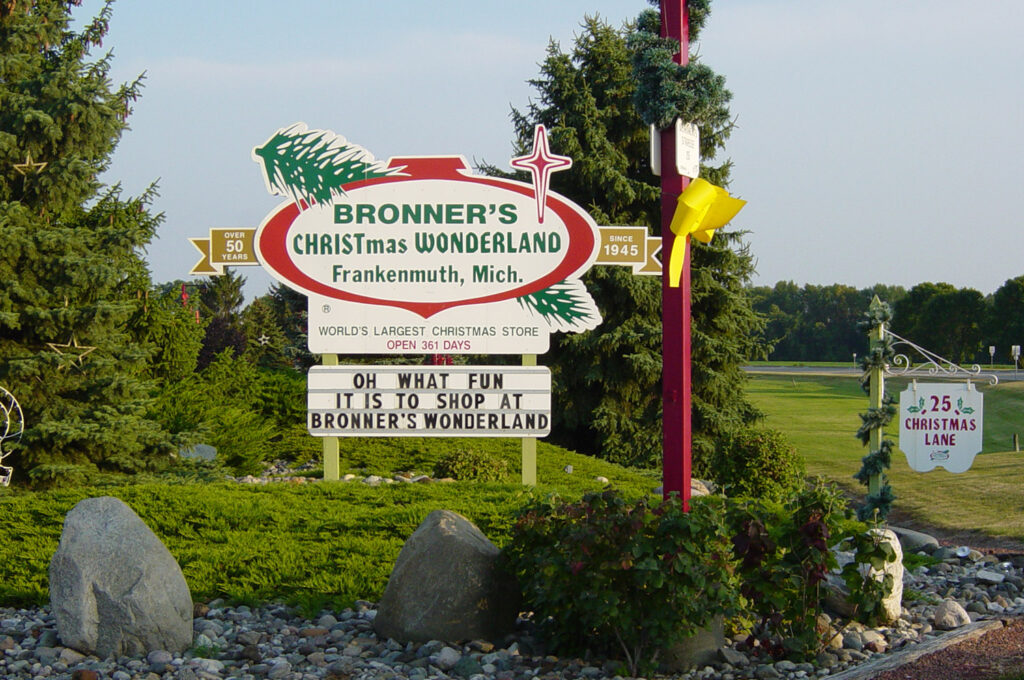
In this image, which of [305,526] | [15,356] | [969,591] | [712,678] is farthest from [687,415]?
[15,356]

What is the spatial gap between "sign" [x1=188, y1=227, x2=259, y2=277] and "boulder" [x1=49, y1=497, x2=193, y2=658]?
15.0ft

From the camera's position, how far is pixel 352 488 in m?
9.66

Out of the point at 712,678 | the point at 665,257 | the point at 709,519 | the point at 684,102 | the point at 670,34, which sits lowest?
the point at 712,678

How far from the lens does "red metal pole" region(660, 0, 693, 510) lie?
6.38m

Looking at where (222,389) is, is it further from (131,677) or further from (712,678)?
(712,678)

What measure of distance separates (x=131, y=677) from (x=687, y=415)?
12.6 feet

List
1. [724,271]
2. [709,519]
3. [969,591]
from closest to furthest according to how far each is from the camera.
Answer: [709,519]
[969,591]
[724,271]

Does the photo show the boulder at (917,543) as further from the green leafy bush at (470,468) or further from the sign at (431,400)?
the green leafy bush at (470,468)

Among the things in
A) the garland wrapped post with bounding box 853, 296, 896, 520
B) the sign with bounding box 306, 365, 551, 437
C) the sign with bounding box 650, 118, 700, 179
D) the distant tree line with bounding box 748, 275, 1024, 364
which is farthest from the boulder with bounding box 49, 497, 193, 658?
the distant tree line with bounding box 748, 275, 1024, 364

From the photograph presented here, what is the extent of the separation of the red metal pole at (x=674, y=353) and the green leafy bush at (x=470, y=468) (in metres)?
4.99

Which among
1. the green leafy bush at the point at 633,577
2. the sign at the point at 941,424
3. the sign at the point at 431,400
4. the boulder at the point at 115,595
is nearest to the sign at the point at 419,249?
the sign at the point at 431,400

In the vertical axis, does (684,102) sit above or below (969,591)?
above

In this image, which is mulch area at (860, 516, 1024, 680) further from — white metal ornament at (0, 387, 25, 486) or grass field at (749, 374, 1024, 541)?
white metal ornament at (0, 387, 25, 486)

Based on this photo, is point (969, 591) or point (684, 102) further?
point (969, 591)
